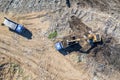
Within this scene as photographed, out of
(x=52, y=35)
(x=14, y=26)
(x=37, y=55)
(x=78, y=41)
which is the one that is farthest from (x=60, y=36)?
(x=14, y=26)

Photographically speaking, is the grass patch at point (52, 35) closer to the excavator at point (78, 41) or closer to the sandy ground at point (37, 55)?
the sandy ground at point (37, 55)

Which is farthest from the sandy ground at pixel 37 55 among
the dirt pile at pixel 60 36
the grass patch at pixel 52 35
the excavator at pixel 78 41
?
the excavator at pixel 78 41

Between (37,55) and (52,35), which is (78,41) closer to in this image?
(52,35)

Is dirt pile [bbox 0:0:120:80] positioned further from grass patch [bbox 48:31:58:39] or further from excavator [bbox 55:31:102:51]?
excavator [bbox 55:31:102:51]

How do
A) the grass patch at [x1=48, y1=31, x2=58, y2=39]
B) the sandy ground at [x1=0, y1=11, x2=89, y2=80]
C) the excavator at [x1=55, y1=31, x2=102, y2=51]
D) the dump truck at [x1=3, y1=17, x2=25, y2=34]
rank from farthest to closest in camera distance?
the grass patch at [x1=48, y1=31, x2=58, y2=39] → the dump truck at [x1=3, y1=17, x2=25, y2=34] → the excavator at [x1=55, y1=31, x2=102, y2=51] → the sandy ground at [x1=0, y1=11, x2=89, y2=80]

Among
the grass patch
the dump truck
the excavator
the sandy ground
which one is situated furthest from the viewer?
the grass patch

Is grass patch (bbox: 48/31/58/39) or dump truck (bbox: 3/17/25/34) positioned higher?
dump truck (bbox: 3/17/25/34)

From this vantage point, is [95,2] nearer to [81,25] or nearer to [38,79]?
[81,25]

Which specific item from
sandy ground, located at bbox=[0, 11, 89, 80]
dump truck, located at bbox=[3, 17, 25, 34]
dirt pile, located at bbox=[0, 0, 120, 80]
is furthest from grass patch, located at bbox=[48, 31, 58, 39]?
dump truck, located at bbox=[3, 17, 25, 34]

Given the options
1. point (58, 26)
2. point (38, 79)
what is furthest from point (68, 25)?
point (38, 79)

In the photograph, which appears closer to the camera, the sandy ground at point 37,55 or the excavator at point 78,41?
the sandy ground at point 37,55
